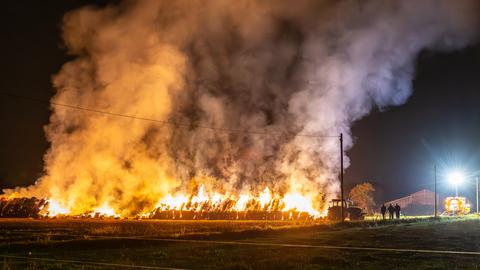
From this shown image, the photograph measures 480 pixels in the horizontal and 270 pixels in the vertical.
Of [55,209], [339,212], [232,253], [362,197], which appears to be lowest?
[232,253]

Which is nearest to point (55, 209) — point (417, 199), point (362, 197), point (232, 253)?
point (232, 253)

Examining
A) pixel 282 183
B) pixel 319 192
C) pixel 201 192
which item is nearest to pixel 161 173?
pixel 201 192

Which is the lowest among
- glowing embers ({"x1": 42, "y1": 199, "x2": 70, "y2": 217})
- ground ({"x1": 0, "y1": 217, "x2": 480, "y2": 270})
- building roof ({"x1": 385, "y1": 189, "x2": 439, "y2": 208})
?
ground ({"x1": 0, "y1": 217, "x2": 480, "y2": 270})

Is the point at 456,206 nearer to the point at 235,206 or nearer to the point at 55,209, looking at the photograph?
the point at 235,206

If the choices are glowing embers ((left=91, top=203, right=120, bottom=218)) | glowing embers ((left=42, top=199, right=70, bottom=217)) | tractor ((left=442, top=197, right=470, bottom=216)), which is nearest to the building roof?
tractor ((left=442, top=197, right=470, bottom=216))

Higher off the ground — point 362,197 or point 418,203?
point 362,197

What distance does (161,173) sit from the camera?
5591 cm

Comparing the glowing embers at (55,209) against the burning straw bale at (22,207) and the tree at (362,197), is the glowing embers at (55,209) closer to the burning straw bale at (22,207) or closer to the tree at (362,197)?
the burning straw bale at (22,207)

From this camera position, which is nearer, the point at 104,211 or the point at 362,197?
the point at 104,211

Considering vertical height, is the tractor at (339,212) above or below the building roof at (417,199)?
below

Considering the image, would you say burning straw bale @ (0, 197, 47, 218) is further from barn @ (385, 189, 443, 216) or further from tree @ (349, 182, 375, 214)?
barn @ (385, 189, 443, 216)

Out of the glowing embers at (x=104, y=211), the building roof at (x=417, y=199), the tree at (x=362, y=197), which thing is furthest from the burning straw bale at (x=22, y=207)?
the building roof at (x=417, y=199)

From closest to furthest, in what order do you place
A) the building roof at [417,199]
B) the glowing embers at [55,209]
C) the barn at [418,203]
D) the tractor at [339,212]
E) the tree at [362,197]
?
the tractor at [339,212] → the glowing embers at [55,209] → the tree at [362,197] → the barn at [418,203] → the building roof at [417,199]

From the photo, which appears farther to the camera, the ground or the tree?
the tree
